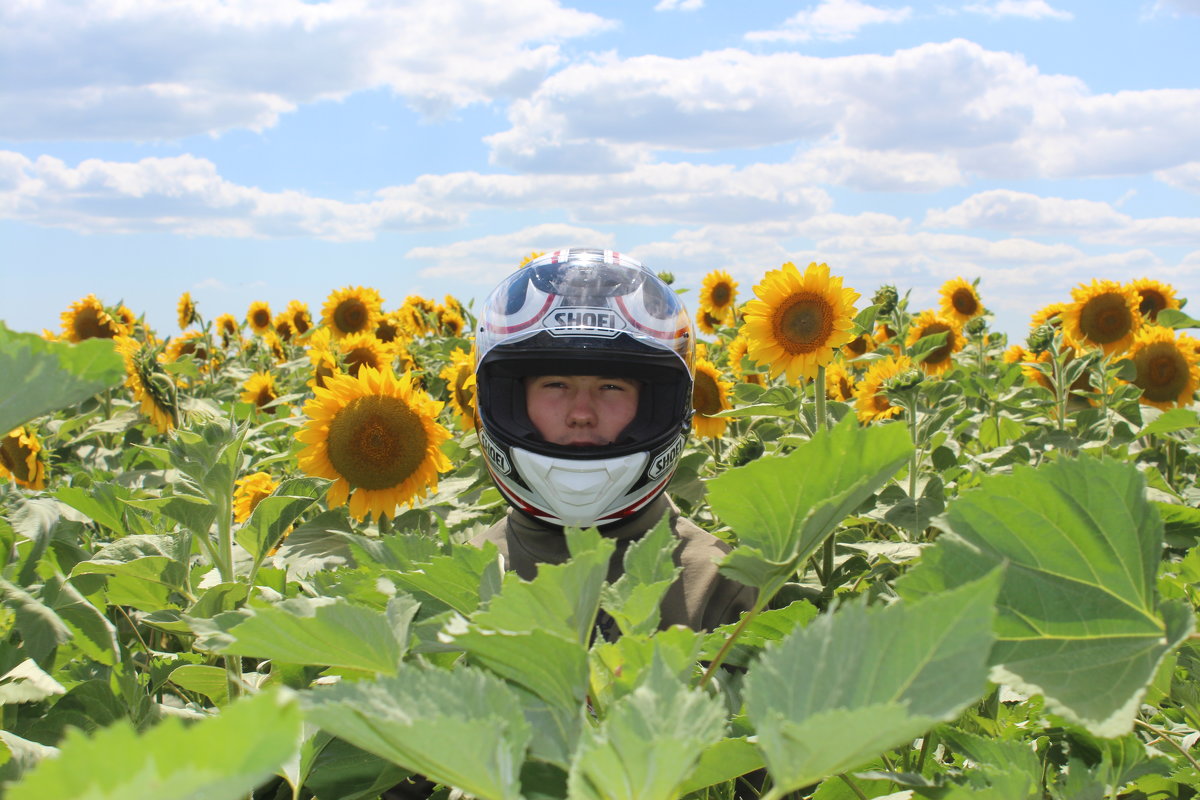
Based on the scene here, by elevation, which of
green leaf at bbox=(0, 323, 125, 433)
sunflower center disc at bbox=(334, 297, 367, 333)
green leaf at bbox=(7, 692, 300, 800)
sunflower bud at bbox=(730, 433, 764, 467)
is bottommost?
sunflower bud at bbox=(730, 433, 764, 467)

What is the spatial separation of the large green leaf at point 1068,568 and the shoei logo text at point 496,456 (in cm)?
248

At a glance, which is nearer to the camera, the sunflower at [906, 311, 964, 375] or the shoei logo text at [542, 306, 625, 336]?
the shoei logo text at [542, 306, 625, 336]

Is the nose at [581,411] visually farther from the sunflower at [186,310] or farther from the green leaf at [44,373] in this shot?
the sunflower at [186,310]

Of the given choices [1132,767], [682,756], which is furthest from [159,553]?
[1132,767]

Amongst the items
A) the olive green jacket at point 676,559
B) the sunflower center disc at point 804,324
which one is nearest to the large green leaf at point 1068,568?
the olive green jacket at point 676,559

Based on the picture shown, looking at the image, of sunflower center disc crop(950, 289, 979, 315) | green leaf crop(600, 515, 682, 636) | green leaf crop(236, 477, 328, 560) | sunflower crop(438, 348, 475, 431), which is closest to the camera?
green leaf crop(600, 515, 682, 636)

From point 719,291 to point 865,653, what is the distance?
35.8 feet

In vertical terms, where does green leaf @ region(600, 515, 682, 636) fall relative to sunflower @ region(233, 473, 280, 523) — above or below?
above

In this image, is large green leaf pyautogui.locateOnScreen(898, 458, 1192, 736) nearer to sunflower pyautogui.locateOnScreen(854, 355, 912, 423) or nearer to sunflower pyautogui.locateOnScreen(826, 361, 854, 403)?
sunflower pyautogui.locateOnScreen(854, 355, 912, 423)

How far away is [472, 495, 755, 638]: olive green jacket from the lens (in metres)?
2.97

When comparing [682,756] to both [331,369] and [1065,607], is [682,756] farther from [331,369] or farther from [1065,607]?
[331,369]

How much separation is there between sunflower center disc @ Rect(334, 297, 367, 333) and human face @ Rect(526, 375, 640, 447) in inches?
266

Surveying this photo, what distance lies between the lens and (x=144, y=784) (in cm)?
45

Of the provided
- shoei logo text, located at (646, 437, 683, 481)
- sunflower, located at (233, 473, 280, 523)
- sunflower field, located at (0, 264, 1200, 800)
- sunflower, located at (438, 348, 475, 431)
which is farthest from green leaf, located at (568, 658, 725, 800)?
sunflower, located at (438, 348, 475, 431)
